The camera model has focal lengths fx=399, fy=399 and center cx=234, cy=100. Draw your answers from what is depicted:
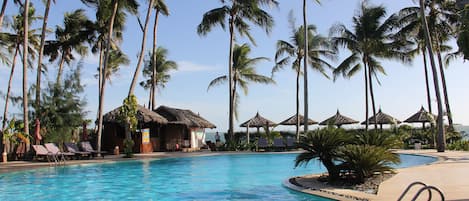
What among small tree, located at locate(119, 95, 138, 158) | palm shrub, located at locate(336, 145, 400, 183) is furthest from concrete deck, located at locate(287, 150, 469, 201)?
small tree, located at locate(119, 95, 138, 158)

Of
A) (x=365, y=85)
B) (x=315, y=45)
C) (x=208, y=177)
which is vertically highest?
(x=315, y=45)

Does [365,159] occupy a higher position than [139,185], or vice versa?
[365,159]

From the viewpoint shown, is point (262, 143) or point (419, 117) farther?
point (419, 117)

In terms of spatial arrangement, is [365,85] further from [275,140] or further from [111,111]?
[111,111]

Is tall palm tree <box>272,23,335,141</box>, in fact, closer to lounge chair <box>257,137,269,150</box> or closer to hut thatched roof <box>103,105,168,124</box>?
lounge chair <box>257,137,269,150</box>

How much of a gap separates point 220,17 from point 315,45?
669 centimetres

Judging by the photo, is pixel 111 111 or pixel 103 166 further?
pixel 111 111

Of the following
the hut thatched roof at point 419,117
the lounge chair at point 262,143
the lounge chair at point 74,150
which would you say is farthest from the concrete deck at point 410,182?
the hut thatched roof at point 419,117

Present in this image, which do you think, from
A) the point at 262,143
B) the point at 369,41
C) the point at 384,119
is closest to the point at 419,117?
the point at 384,119

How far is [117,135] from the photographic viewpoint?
2300cm

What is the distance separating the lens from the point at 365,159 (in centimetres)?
779

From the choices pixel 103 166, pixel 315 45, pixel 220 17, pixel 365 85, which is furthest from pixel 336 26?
pixel 103 166

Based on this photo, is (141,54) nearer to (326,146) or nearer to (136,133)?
(136,133)

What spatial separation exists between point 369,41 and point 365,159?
63.3 ft
